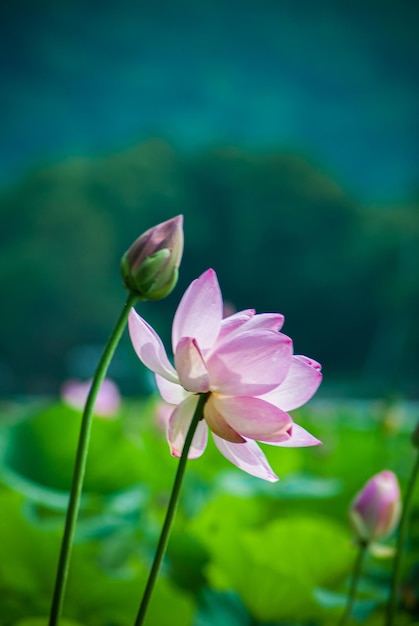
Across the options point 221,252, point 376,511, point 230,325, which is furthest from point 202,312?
point 221,252

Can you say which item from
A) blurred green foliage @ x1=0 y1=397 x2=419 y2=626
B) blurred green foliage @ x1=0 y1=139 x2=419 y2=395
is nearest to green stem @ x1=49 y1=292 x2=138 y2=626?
blurred green foliage @ x1=0 y1=397 x2=419 y2=626

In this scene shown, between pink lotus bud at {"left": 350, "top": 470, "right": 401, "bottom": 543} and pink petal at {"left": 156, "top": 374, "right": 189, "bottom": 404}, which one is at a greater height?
pink petal at {"left": 156, "top": 374, "right": 189, "bottom": 404}

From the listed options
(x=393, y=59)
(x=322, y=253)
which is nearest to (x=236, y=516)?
(x=322, y=253)

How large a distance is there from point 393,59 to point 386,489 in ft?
24.0

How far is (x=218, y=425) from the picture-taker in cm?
28

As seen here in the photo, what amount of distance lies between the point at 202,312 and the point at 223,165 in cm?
705

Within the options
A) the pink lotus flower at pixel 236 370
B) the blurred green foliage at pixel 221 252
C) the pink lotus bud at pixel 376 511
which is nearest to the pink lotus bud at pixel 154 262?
the pink lotus flower at pixel 236 370

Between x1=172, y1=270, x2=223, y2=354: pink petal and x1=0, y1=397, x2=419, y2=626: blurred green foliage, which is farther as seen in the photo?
x1=0, y1=397, x2=419, y2=626: blurred green foliage

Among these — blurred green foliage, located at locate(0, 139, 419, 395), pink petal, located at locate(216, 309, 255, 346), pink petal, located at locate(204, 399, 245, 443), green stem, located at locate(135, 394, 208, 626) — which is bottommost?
green stem, located at locate(135, 394, 208, 626)

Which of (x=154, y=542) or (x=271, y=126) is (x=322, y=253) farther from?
(x=154, y=542)

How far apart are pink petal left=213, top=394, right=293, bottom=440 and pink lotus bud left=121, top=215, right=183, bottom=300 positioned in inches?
2.0

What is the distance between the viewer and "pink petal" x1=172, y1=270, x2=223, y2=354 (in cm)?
28

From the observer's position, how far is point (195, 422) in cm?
27

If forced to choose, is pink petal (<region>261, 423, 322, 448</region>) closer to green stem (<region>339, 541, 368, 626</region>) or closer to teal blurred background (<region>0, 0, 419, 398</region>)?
green stem (<region>339, 541, 368, 626</region>)
